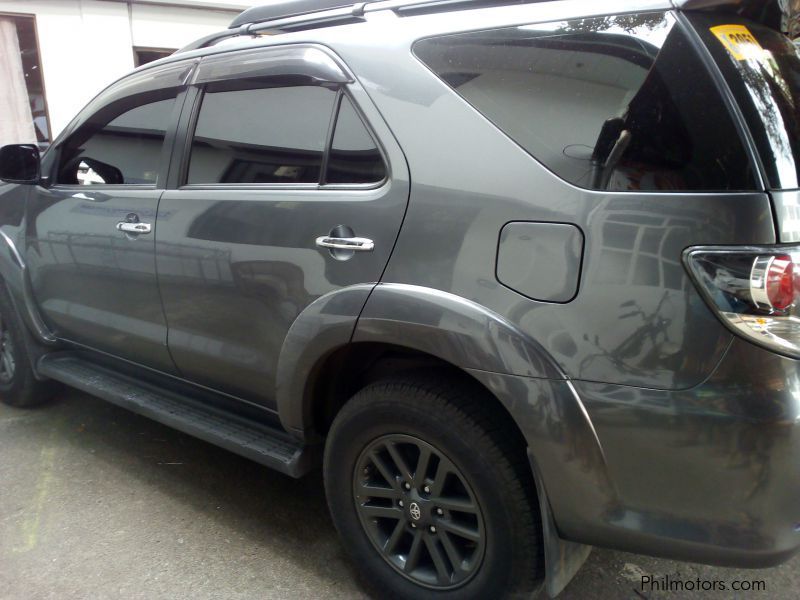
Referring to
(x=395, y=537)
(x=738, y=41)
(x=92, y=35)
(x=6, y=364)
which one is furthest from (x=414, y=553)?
(x=92, y=35)

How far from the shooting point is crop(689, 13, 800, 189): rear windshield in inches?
63.7

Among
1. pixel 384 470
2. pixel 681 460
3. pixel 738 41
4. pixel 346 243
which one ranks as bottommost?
pixel 384 470

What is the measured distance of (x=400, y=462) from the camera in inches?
86.2

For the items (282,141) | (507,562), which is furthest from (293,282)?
(507,562)

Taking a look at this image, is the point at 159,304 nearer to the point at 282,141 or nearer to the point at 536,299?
the point at 282,141

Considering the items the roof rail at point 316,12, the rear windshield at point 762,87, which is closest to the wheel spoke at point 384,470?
the rear windshield at point 762,87

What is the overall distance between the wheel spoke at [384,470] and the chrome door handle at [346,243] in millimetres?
694

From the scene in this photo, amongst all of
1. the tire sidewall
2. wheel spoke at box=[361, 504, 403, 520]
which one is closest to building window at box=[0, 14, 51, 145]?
the tire sidewall

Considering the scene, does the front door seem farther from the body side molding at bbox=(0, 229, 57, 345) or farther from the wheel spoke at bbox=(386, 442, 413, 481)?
the wheel spoke at bbox=(386, 442, 413, 481)

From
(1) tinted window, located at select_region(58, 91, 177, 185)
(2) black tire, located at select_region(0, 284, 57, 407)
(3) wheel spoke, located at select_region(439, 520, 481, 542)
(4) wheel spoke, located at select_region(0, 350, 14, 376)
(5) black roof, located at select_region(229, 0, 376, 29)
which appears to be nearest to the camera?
(3) wheel spoke, located at select_region(439, 520, 481, 542)

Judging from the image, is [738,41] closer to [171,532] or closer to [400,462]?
[400,462]

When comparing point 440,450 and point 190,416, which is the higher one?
point 440,450

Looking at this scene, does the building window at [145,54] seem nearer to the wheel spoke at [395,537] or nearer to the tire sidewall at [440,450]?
the tire sidewall at [440,450]

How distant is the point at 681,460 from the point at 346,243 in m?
1.18
